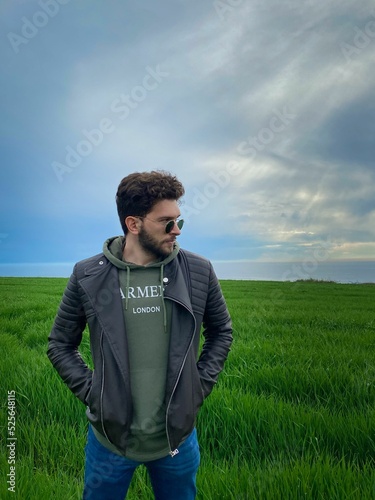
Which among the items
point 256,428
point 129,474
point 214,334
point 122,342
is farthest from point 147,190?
point 256,428

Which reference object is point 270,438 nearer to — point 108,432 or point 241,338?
point 108,432

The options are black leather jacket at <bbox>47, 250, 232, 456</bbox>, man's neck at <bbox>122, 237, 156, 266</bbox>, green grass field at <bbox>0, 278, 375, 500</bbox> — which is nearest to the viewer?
black leather jacket at <bbox>47, 250, 232, 456</bbox>

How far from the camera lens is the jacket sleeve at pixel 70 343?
89.7 inches

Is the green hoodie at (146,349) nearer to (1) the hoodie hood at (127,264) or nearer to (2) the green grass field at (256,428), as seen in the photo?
(1) the hoodie hood at (127,264)

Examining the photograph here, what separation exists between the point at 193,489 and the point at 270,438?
171cm

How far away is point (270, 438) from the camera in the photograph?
12.1ft

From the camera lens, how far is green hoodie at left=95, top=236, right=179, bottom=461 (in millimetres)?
2113

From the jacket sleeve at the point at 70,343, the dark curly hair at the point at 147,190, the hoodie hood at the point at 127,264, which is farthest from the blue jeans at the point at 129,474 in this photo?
the dark curly hair at the point at 147,190

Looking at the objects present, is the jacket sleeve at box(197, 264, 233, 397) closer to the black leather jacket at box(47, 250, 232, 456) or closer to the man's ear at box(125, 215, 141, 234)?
the black leather jacket at box(47, 250, 232, 456)

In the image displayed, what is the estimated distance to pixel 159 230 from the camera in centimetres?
224

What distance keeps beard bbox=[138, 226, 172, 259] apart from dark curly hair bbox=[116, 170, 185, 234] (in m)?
0.12

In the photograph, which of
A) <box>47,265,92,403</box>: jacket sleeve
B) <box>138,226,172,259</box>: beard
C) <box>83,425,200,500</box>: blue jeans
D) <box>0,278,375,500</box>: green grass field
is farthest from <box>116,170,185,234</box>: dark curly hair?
<box>0,278,375,500</box>: green grass field

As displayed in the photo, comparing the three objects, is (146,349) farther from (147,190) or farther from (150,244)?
(147,190)

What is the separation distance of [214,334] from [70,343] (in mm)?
888
